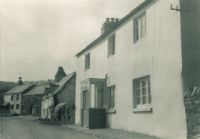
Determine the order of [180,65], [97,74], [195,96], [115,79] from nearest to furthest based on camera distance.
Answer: [195,96] → [180,65] → [115,79] → [97,74]

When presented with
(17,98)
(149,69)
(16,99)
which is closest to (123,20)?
(149,69)

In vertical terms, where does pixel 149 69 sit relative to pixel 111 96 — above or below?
above

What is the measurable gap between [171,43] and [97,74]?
9.61 metres

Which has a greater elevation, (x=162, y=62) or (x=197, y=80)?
(x=162, y=62)

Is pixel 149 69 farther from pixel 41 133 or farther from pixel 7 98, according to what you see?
pixel 7 98

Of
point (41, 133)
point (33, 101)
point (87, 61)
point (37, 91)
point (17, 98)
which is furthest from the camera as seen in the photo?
point (17, 98)

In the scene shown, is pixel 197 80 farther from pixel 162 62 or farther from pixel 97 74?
pixel 97 74

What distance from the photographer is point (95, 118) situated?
1823 cm

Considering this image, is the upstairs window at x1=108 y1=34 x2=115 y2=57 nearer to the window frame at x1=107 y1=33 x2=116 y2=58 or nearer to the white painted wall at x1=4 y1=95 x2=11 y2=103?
the window frame at x1=107 y1=33 x2=116 y2=58

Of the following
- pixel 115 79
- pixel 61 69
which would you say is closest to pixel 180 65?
pixel 115 79

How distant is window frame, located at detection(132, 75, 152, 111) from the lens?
1352cm

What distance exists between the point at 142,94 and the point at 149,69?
1.55 metres

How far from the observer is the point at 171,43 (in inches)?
455

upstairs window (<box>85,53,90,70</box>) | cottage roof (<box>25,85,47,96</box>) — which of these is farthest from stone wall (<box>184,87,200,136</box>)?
cottage roof (<box>25,85,47,96</box>)
